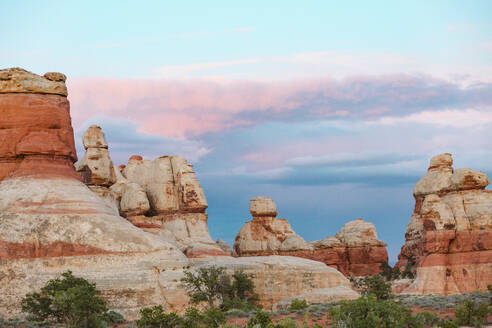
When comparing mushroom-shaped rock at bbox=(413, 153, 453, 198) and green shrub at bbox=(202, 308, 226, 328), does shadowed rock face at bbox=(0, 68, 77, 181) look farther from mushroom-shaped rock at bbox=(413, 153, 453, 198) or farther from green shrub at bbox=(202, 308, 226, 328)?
mushroom-shaped rock at bbox=(413, 153, 453, 198)

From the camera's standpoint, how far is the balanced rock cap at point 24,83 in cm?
5544

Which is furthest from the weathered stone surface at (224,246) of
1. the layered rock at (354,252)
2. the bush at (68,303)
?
the bush at (68,303)

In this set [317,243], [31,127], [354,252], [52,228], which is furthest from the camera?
[317,243]

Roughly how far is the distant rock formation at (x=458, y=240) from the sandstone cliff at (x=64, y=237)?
21.1 metres

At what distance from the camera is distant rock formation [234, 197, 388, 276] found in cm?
9606

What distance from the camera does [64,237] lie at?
4788 cm

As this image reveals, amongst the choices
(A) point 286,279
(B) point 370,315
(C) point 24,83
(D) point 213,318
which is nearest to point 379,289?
(A) point 286,279

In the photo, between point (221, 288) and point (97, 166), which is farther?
point (97, 166)

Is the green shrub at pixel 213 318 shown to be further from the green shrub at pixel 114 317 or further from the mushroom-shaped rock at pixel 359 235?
the mushroom-shaped rock at pixel 359 235

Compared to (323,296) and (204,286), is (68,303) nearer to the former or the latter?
(204,286)

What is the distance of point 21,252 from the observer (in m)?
46.8

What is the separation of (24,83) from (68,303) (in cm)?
2372

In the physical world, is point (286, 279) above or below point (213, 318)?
above

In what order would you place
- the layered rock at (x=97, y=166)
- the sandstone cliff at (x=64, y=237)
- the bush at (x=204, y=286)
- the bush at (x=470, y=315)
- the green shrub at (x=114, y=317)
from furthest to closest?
the layered rock at (x=97, y=166), the bush at (x=204, y=286), the sandstone cliff at (x=64, y=237), the green shrub at (x=114, y=317), the bush at (x=470, y=315)
